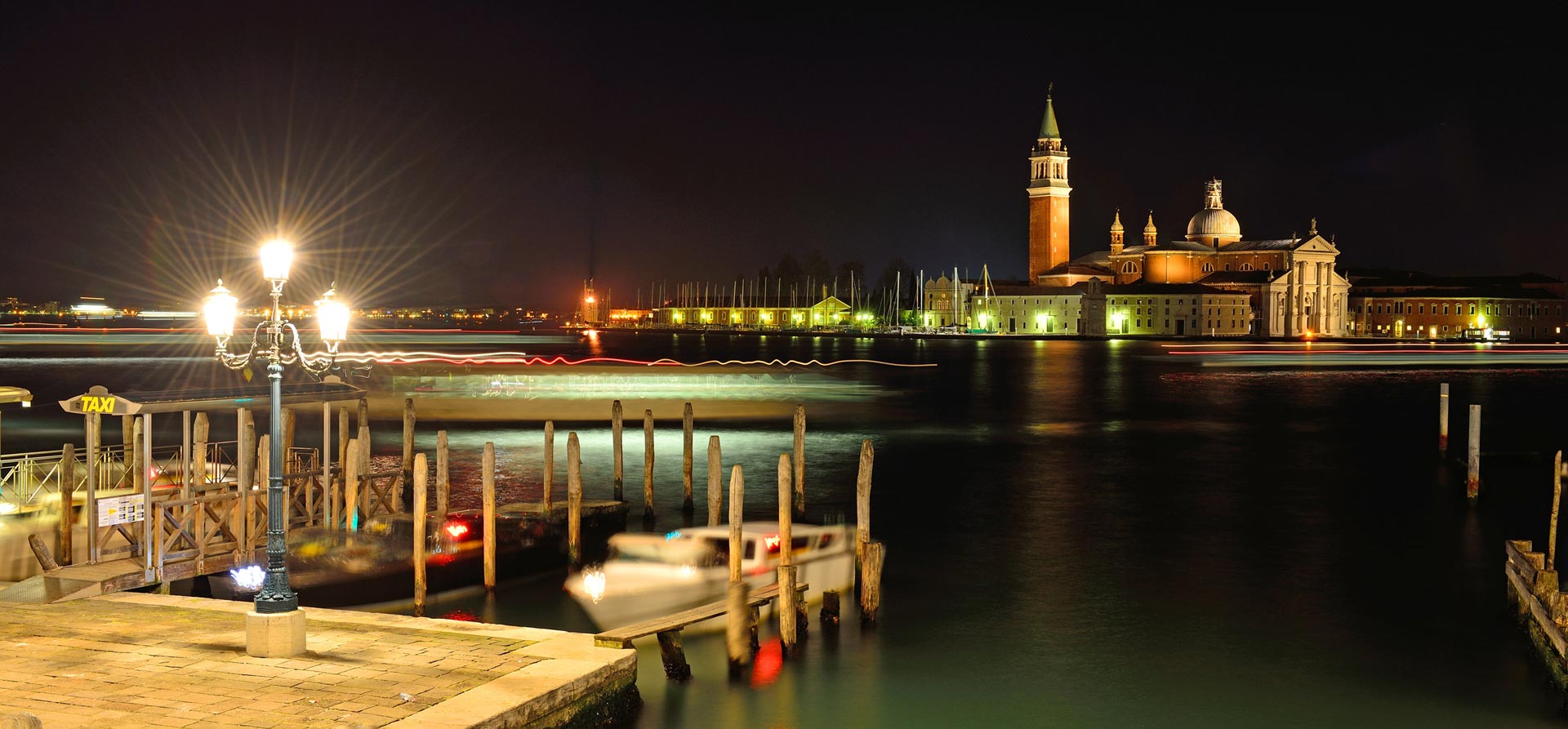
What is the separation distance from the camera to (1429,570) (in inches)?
711

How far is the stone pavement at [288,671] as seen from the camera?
845cm

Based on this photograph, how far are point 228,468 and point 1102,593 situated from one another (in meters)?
13.4

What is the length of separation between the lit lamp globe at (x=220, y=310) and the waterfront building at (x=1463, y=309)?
483 feet

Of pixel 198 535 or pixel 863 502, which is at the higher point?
pixel 863 502

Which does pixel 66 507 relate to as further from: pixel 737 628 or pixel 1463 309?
pixel 1463 309

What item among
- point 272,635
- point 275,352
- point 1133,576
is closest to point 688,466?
point 1133,576

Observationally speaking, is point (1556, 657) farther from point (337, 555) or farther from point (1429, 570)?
point (337, 555)

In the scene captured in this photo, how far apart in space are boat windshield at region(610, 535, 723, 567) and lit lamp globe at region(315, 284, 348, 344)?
7.17 meters

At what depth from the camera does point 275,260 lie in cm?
944

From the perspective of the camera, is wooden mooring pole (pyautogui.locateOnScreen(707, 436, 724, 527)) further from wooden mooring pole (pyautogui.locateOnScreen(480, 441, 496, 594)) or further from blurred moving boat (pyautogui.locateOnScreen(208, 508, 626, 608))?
wooden mooring pole (pyautogui.locateOnScreen(480, 441, 496, 594))

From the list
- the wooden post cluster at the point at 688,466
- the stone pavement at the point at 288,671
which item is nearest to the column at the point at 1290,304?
the wooden post cluster at the point at 688,466

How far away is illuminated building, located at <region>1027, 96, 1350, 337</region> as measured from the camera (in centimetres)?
13875

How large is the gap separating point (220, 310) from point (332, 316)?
3.15 feet

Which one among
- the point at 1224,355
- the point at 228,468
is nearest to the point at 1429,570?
the point at 228,468
